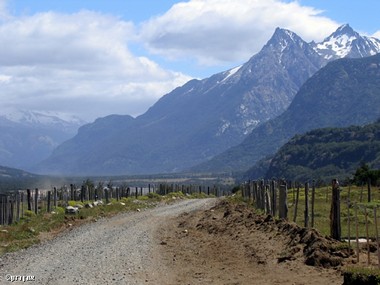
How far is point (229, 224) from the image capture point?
32.7 metres

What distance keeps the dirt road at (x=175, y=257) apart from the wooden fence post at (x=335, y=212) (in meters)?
1.28

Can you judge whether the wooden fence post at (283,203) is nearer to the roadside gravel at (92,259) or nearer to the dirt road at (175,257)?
the dirt road at (175,257)

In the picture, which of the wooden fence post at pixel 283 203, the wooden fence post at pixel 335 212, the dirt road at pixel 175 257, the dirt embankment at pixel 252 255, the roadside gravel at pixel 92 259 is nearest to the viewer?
the dirt embankment at pixel 252 255

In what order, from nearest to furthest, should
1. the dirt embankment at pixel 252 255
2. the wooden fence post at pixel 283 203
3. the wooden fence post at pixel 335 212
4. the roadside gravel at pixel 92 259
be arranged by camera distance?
the dirt embankment at pixel 252 255, the roadside gravel at pixel 92 259, the wooden fence post at pixel 335 212, the wooden fence post at pixel 283 203

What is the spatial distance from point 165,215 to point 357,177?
36.7 metres

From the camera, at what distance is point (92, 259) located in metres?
23.3

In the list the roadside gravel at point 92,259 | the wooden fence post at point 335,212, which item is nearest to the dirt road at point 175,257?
the roadside gravel at point 92,259

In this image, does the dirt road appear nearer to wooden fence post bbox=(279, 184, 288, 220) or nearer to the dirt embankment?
the dirt embankment

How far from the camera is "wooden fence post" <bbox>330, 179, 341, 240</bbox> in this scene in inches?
866

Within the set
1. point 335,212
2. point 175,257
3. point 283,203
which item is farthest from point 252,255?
point 283,203

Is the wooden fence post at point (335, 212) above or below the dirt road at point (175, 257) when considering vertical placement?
above

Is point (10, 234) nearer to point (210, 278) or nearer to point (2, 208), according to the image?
point (2, 208)

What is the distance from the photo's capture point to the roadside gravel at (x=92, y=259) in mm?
19656

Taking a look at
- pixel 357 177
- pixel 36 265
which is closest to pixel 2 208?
pixel 36 265
